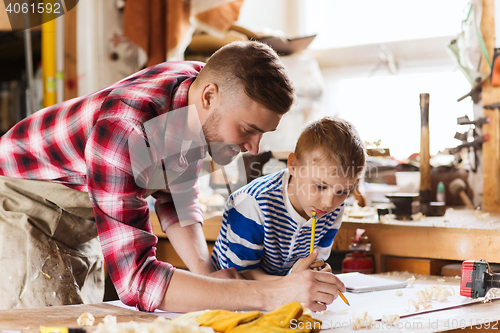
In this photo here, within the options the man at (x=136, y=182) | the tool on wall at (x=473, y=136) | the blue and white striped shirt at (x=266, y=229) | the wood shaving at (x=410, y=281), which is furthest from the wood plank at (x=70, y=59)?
the wood shaving at (x=410, y=281)

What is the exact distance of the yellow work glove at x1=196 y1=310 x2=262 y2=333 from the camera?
28.0 inches

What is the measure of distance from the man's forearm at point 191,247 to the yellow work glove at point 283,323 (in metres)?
0.45

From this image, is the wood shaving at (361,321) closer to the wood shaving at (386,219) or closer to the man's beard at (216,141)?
the man's beard at (216,141)

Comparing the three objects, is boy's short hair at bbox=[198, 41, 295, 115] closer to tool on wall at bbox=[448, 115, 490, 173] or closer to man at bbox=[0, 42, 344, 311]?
man at bbox=[0, 42, 344, 311]

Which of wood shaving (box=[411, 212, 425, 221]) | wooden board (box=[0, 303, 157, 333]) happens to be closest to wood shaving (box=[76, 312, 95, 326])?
wooden board (box=[0, 303, 157, 333])

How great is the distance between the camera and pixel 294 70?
223 cm

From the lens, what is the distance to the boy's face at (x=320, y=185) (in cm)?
104

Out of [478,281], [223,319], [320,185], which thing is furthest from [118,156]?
[478,281]

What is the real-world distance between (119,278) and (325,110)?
65.2 inches

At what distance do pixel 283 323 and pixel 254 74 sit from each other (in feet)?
1.53

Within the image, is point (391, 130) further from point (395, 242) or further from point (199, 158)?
point (199, 158)

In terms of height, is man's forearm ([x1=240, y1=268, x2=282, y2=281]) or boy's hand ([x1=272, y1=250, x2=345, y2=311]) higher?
boy's hand ([x1=272, y1=250, x2=345, y2=311])

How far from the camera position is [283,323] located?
27.5 inches

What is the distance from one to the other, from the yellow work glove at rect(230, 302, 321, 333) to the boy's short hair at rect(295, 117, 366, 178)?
0.39m
